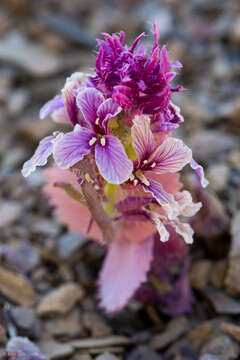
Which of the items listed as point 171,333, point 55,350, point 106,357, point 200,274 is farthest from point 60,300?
point 200,274

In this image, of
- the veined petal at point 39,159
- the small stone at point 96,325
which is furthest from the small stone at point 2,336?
the veined petal at point 39,159

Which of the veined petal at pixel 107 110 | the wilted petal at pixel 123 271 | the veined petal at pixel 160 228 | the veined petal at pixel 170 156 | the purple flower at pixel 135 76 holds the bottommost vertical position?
the wilted petal at pixel 123 271

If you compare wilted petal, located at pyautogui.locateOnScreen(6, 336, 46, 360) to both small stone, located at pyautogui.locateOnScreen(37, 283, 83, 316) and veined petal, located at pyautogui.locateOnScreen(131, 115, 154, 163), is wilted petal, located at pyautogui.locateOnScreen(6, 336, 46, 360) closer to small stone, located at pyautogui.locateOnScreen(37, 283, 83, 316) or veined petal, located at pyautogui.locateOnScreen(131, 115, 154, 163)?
small stone, located at pyautogui.locateOnScreen(37, 283, 83, 316)

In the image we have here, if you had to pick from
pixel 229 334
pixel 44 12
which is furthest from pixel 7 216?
pixel 44 12

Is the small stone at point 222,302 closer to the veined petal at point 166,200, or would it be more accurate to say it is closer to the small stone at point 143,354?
the small stone at point 143,354

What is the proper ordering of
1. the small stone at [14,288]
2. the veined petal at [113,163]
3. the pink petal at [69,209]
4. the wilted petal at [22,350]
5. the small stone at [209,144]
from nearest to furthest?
1. the veined petal at [113,163]
2. the wilted petal at [22,350]
3. the pink petal at [69,209]
4. the small stone at [14,288]
5. the small stone at [209,144]

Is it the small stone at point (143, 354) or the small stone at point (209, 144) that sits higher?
the small stone at point (209, 144)
